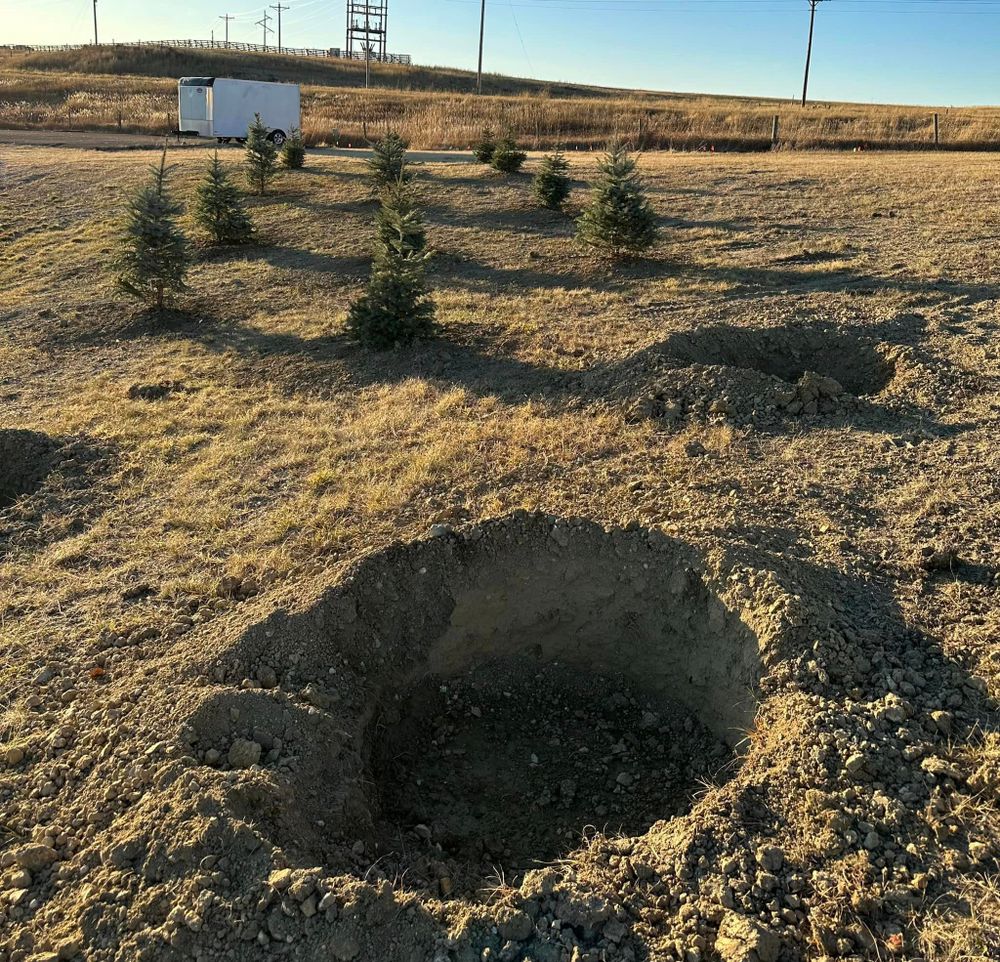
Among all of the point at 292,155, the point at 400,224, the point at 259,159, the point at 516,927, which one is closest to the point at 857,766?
the point at 516,927

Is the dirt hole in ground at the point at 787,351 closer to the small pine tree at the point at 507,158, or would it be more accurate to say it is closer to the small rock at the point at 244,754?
the small rock at the point at 244,754

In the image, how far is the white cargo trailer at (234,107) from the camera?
1123 inches

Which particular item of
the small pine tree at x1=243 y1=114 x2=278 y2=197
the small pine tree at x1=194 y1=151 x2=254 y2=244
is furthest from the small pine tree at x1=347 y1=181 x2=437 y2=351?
the small pine tree at x1=243 y1=114 x2=278 y2=197

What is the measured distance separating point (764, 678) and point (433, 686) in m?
1.96

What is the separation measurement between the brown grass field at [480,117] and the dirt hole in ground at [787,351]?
16.9 metres

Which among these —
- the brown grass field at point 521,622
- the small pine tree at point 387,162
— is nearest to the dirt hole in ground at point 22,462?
the brown grass field at point 521,622

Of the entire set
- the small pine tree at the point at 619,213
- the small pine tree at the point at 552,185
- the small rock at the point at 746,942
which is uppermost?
the small pine tree at the point at 552,185

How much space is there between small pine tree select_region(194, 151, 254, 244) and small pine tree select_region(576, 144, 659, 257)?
688 cm

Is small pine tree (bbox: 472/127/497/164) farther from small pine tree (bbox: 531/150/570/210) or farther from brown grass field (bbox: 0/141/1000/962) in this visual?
brown grass field (bbox: 0/141/1000/962)

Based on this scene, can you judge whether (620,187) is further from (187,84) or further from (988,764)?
(187,84)

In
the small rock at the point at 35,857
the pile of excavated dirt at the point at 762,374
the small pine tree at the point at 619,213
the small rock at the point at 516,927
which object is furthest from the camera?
the small pine tree at the point at 619,213

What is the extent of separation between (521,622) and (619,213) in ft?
29.0

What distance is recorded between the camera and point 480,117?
35.4m

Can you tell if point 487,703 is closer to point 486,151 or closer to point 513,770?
point 513,770
